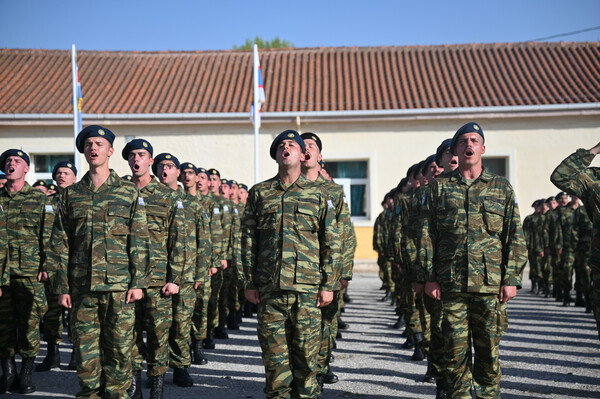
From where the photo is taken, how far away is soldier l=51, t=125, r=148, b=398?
5.15m

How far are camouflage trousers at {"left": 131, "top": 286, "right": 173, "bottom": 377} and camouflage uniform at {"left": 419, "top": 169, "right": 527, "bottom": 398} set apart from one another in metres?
2.56

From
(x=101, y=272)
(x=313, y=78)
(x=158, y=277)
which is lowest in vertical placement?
(x=158, y=277)

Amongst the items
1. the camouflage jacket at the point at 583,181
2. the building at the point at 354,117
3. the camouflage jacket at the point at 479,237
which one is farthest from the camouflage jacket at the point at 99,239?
the building at the point at 354,117

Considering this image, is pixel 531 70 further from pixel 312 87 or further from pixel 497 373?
pixel 497 373

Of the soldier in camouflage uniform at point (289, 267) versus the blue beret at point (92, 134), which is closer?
the soldier in camouflage uniform at point (289, 267)

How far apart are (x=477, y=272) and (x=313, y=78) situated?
62.6 ft

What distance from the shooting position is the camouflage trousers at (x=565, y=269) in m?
13.9

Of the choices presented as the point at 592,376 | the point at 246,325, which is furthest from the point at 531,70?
the point at 592,376

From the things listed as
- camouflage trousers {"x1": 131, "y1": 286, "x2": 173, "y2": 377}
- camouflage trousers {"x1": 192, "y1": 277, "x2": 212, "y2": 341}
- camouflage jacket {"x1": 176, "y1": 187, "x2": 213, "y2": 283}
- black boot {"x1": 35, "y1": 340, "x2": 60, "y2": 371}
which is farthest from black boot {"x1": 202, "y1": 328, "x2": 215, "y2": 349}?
camouflage trousers {"x1": 131, "y1": 286, "x2": 173, "y2": 377}

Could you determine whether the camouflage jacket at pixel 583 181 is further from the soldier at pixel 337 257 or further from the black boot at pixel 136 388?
the black boot at pixel 136 388

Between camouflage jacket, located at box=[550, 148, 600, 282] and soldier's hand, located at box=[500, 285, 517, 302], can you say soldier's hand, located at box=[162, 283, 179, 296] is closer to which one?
soldier's hand, located at box=[500, 285, 517, 302]

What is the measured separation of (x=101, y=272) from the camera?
5.18 metres

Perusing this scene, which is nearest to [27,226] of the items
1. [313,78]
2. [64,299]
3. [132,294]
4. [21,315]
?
[21,315]

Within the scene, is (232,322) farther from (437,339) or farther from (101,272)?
(101,272)
